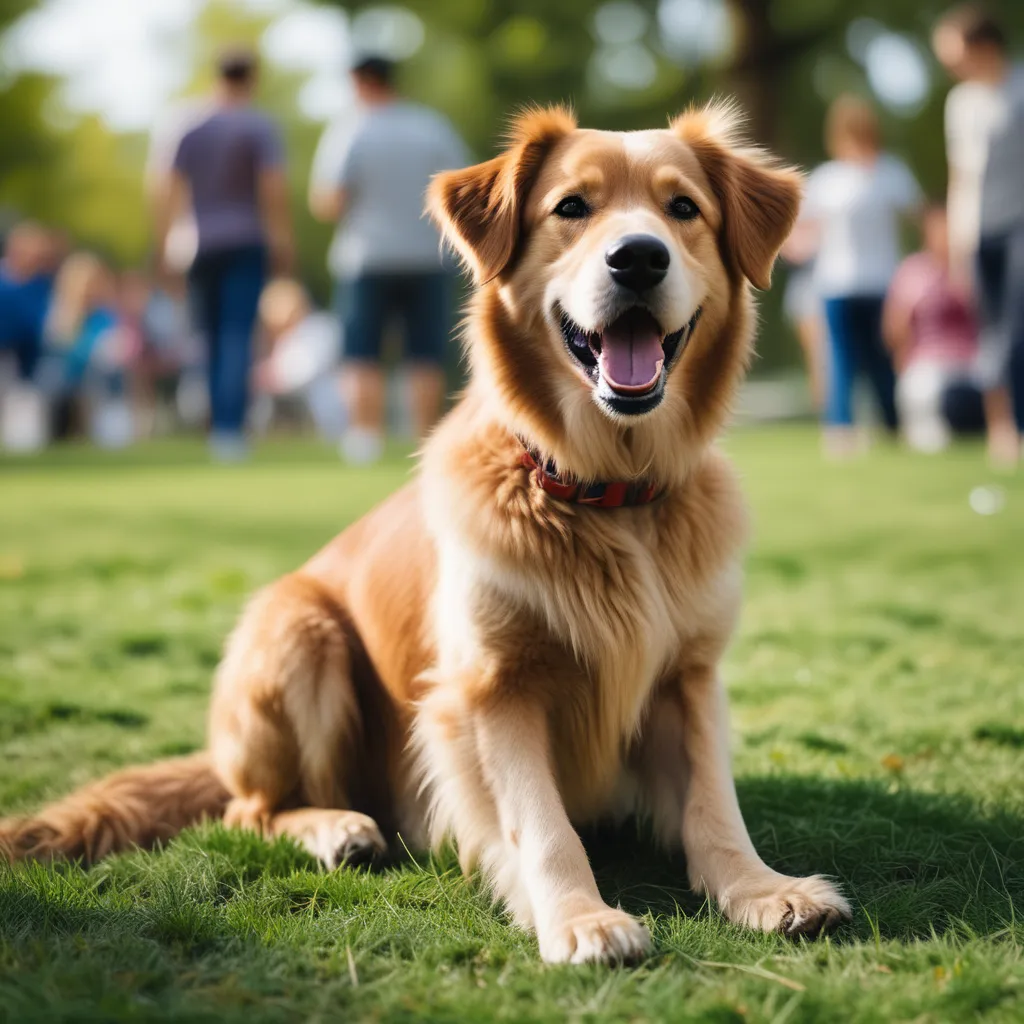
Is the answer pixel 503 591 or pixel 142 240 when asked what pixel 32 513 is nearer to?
pixel 503 591

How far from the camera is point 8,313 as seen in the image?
1669cm

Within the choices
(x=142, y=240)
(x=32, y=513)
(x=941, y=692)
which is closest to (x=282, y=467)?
(x=32, y=513)

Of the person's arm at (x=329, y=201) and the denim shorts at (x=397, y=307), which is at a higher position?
the person's arm at (x=329, y=201)

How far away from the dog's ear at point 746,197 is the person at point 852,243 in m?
8.31

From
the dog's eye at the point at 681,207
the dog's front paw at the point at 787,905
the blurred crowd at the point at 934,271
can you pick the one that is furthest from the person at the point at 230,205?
the dog's front paw at the point at 787,905

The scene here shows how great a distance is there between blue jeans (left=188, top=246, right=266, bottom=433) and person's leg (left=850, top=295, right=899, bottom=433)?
18.0ft

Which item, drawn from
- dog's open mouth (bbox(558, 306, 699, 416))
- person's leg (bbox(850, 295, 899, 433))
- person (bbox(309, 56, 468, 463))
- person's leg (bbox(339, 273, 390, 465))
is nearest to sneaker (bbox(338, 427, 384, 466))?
person's leg (bbox(339, 273, 390, 465))

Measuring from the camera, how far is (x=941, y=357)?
13.6 meters

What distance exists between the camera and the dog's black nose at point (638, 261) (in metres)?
3.03

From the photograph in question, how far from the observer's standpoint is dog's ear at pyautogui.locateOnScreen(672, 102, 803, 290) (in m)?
3.43

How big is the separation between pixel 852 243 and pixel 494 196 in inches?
344

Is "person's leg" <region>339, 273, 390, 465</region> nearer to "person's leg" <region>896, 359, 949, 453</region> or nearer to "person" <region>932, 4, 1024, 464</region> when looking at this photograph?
"person" <region>932, 4, 1024, 464</region>

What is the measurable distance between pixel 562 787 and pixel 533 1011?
93 cm

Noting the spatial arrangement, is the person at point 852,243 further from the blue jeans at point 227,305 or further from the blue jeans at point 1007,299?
the blue jeans at point 227,305
